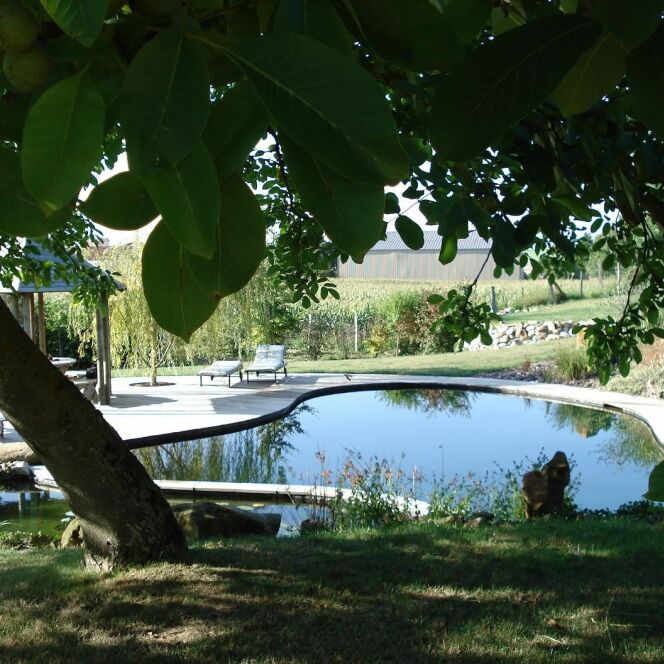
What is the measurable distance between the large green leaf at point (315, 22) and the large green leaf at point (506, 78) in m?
0.07

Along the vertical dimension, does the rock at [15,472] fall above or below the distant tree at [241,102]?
below

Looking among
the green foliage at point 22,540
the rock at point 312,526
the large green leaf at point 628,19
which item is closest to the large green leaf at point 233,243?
the large green leaf at point 628,19

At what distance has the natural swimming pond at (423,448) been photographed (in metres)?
8.55

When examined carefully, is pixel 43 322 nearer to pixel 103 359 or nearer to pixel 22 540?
pixel 103 359

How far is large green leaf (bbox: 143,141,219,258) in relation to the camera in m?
0.40

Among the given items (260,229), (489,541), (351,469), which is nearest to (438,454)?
(351,469)

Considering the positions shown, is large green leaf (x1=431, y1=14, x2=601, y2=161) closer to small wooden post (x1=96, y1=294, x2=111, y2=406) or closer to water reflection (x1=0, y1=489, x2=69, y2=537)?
water reflection (x1=0, y1=489, x2=69, y2=537)

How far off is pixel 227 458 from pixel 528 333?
14.5m

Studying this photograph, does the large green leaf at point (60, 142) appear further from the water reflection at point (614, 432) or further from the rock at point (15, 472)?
the water reflection at point (614, 432)

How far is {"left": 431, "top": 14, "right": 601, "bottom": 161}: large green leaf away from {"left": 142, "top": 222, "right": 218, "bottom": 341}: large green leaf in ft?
0.59

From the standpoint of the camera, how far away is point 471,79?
1.50ft

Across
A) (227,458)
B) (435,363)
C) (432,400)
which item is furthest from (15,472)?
(435,363)

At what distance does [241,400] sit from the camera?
13352 mm

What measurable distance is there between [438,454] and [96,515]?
6308mm
